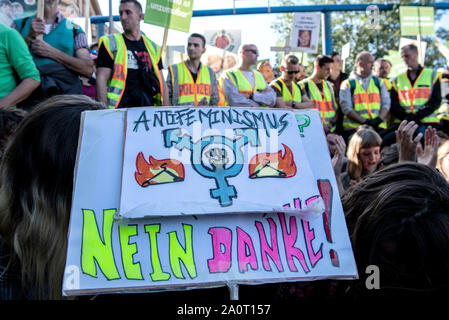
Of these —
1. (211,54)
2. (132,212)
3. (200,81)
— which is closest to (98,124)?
(132,212)

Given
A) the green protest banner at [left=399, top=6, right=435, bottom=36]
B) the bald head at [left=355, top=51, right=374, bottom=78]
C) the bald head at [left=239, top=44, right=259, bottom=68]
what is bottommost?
the bald head at [left=239, top=44, right=259, bottom=68]

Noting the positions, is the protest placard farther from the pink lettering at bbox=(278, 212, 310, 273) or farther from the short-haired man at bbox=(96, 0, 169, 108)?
the pink lettering at bbox=(278, 212, 310, 273)

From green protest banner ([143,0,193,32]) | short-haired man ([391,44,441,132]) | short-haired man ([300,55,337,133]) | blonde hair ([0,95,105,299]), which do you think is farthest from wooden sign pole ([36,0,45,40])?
short-haired man ([391,44,441,132])

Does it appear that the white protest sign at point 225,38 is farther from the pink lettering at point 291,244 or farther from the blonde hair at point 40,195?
the pink lettering at point 291,244

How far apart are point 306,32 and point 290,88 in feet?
7.61

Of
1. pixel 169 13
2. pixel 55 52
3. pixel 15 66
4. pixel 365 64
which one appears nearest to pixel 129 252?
pixel 15 66

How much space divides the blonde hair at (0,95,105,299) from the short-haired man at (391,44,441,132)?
5831 mm

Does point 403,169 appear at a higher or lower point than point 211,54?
lower

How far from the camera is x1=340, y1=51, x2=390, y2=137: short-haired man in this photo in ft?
20.9

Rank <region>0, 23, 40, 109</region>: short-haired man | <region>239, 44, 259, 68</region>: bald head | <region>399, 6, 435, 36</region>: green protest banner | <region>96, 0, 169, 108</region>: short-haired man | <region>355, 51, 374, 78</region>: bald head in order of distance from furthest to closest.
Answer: <region>399, 6, 435, 36</region>: green protest banner < <region>355, 51, 374, 78</region>: bald head < <region>239, 44, 259, 68</region>: bald head < <region>96, 0, 169, 108</region>: short-haired man < <region>0, 23, 40, 109</region>: short-haired man

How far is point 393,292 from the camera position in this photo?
1112mm

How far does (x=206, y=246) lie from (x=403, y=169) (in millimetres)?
537

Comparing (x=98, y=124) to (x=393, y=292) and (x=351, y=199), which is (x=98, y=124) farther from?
(x=393, y=292)

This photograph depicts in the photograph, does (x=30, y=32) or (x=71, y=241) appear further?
(x=30, y=32)
